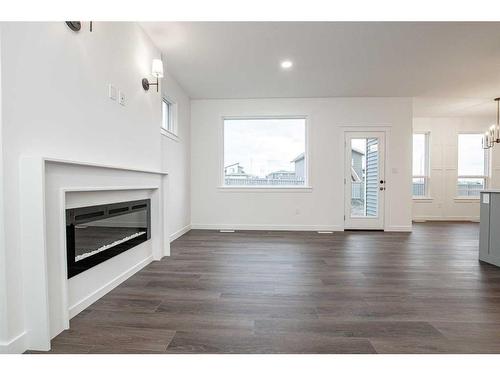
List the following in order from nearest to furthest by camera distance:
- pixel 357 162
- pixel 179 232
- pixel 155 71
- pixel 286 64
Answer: pixel 155 71 → pixel 286 64 → pixel 179 232 → pixel 357 162

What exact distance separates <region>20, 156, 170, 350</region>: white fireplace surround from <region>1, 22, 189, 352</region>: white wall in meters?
0.05

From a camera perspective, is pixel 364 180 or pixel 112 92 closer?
pixel 112 92

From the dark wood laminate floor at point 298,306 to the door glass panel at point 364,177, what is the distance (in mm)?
1849

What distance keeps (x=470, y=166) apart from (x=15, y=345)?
8830 millimetres

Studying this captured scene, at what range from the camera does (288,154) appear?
5.33 m

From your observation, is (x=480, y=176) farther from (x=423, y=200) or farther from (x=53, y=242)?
(x=53, y=242)

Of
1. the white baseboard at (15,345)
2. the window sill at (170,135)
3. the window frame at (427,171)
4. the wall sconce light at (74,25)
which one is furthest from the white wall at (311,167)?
the white baseboard at (15,345)

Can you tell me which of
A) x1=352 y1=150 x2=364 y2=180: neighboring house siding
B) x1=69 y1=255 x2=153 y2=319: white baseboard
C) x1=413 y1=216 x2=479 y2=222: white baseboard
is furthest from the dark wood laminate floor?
x1=413 y1=216 x2=479 y2=222: white baseboard

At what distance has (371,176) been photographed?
5168 millimetres

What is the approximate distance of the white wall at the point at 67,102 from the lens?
1333 millimetres

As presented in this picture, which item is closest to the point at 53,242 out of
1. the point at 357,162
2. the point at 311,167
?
the point at 311,167

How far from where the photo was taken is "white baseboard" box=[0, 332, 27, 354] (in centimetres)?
129

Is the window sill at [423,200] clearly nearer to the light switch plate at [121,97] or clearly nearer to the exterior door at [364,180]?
the exterior door at [364,180]
